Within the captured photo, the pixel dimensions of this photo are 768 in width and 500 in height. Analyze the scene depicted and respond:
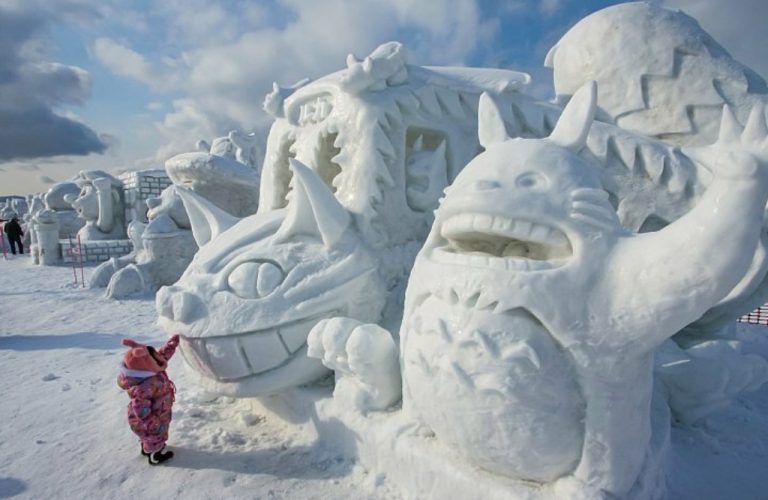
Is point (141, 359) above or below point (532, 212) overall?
below

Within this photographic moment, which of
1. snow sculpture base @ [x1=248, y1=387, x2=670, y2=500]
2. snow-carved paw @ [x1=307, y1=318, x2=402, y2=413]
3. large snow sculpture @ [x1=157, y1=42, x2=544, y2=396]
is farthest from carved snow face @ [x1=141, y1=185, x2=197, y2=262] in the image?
snow-carved paw @ [x1=307, y1=318, x2=402, y2=413]

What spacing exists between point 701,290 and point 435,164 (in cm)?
202

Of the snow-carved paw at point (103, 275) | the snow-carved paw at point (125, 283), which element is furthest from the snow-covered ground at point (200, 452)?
the snow-carved paw at point (103, 275)

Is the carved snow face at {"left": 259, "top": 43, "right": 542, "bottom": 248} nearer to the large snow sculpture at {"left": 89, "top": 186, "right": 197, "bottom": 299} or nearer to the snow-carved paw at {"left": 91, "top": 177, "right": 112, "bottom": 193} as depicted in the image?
the large snow sculpture at {"left": 89, "top": 186, "right": 197, "bottom": 299}

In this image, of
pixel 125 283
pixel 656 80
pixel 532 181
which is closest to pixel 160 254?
pixel 125 283

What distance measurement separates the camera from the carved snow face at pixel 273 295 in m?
2.56

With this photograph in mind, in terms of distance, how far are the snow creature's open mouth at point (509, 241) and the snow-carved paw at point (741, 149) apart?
0.52 metres

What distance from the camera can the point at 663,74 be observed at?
11.0 ft

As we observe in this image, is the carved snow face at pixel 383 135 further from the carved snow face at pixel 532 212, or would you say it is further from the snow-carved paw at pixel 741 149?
the snow-carved paw at pixel 741 149

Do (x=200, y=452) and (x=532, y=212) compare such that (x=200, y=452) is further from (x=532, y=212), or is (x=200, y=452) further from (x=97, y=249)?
(x=97, y=249)

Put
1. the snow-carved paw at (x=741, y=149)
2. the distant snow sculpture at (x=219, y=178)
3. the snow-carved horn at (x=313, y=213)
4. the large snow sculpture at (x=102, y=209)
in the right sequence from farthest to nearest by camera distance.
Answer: the large snow sculpture at (x=102, y=209), the distant snow sculpture at (x=219, y=178), the snow-carved horn at (x=313, y=213), the snow-carved paw at (x=741, y=149)

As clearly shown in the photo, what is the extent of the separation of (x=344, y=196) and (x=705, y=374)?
2.27 meters

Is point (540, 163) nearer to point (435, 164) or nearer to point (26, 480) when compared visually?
point (435, 164)

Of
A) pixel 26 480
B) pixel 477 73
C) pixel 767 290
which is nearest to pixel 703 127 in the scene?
pixel 767 290
